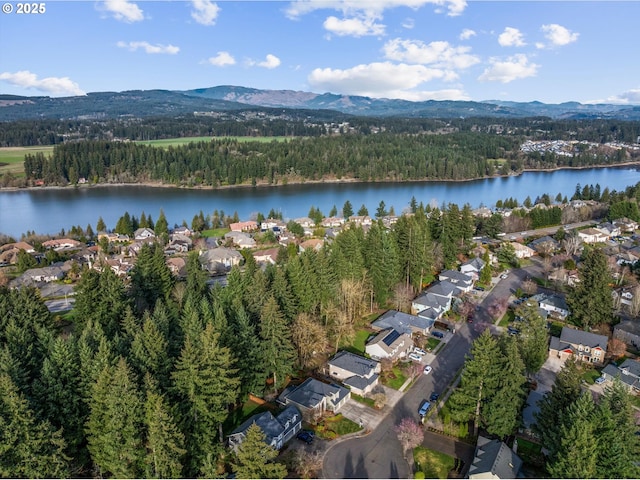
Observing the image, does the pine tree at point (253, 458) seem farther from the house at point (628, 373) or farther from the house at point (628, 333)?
the house at point (628, 333)

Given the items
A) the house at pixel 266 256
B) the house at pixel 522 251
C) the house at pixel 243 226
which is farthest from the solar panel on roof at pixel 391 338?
the house at pixel 243 226

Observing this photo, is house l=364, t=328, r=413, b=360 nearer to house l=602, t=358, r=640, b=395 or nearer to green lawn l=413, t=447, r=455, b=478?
green lawn l=413, t=447, r=455, b=478

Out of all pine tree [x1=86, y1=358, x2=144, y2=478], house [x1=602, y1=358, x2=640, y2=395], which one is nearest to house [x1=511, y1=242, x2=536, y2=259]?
house [x1=602, y1=358, x2=640, y2=395]

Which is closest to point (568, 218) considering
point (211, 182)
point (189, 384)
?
point (189, 384)

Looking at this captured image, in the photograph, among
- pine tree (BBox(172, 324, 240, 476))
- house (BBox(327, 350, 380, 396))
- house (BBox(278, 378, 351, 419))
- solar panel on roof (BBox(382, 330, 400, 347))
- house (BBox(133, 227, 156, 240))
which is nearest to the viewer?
pine tree (BBox(172, 324, 240, 476))

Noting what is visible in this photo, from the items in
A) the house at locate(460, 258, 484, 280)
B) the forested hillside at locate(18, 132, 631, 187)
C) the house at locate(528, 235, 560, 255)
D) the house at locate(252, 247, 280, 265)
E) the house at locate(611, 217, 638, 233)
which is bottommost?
the house at locate(252, 247, 280, 265)

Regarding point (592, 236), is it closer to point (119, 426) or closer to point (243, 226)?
point (243, 226)

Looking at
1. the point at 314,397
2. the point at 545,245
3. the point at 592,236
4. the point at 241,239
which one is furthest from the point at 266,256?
the point at 592,236
